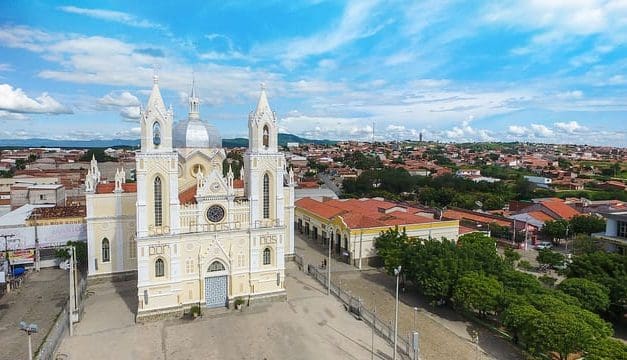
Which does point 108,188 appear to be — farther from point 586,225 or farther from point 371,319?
point 586,225

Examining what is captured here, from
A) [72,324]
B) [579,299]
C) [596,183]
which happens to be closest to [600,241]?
[579,299]

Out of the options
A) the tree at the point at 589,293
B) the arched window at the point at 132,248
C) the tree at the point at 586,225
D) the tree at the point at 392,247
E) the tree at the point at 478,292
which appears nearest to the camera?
the tree at the point at 478,292

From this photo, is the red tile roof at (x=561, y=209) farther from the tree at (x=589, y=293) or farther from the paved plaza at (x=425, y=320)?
the paved plaza at (x=425, y=320)

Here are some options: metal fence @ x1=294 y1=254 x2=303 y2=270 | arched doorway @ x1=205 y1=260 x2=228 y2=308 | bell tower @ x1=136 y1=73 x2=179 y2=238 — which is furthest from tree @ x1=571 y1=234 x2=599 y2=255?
bell tower @ x1=136 y1=73 x2=179 y2=238

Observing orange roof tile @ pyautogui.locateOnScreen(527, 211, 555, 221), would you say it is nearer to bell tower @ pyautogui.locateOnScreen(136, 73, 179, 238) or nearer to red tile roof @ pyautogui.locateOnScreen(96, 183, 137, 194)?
bell tower @ pyautogui.locateOnScreen(136, 73, 179, 238)

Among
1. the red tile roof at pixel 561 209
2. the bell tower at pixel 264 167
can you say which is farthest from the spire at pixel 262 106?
the red tile roof at pixel 561 209

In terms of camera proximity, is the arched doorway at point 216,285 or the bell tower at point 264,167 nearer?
the arched doorway at point 216,285

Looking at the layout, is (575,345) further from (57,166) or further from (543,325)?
(57,166)
